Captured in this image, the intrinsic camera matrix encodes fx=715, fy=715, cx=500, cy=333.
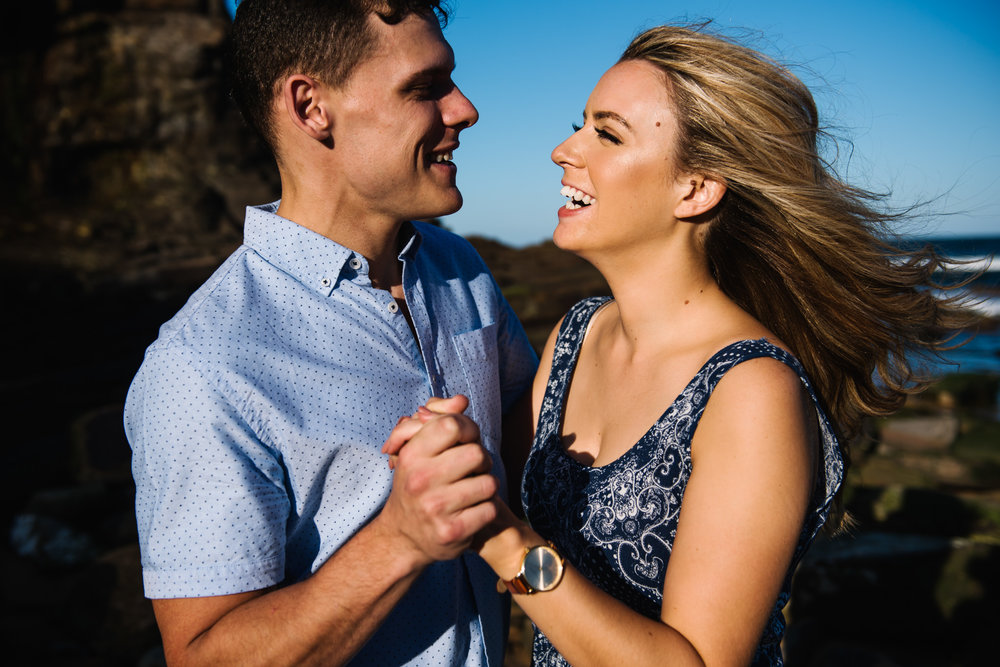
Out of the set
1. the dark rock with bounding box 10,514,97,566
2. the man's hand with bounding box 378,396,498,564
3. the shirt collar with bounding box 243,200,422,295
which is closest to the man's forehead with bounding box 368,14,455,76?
the shirt collar with bounding box 243,200,422,295

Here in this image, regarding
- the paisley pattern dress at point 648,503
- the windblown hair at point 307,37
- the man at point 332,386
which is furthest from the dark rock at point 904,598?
the windblown hair at point 307,37

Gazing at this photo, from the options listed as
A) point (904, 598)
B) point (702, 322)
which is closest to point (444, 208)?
point (702, 322)

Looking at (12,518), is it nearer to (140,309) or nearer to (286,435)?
(140,309)

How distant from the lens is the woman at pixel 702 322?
204 centimetres

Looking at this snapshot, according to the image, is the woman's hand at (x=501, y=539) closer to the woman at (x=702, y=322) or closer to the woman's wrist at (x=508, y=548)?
the woman's wrist at (x=508, y=548)

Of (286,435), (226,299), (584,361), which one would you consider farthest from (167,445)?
(584,361)

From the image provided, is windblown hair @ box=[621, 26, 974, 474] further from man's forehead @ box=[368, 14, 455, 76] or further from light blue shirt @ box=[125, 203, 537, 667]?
light blue shirt @ box=[125, 203, 537, 667]

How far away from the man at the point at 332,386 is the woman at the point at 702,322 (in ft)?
1.25

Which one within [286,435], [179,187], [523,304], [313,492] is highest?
[286,435]

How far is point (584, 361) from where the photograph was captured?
9.43ft

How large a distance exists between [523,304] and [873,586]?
499 centimetres

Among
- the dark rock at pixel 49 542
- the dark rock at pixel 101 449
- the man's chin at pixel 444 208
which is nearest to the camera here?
the man's chin at pixel 444 208

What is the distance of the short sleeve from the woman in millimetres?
997

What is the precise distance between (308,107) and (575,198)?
1.01 metres
